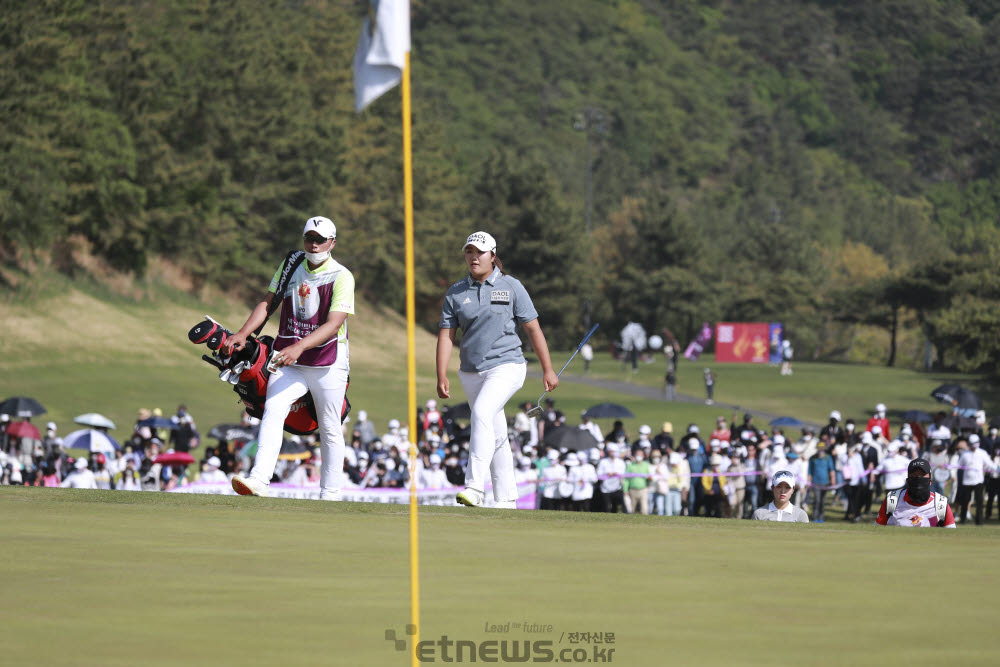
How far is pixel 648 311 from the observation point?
103062mm

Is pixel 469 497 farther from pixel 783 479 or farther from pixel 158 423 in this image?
pixel 158 423

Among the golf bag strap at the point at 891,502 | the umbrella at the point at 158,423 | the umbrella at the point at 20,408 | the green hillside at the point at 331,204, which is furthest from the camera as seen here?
the green hillside at the point at 331,204

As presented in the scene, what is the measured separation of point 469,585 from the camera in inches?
245

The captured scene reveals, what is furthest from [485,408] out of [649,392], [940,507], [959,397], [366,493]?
[649,392]

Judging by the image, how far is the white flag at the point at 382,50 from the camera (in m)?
6.27

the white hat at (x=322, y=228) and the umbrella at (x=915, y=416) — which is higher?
the white hat at (x=322, y=228)

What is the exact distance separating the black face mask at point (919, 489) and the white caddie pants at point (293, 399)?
13.2ft

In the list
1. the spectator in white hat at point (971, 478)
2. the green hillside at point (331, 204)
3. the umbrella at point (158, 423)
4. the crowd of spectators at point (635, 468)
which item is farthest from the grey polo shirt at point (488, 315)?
the green hillside at point (331, 204)

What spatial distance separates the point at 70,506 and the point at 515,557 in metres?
3.26

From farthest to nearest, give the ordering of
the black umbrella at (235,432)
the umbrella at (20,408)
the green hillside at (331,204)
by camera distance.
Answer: the green hillside at (331,204) < the umbrella at (20,408) < the black umbrella at (235,432)

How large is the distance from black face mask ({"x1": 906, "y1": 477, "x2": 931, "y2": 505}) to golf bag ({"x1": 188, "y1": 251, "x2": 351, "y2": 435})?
396cm

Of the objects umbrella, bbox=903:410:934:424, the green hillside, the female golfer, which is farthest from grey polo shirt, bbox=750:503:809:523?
the green hillside

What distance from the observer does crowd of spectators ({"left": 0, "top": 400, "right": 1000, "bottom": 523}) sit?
893 inches

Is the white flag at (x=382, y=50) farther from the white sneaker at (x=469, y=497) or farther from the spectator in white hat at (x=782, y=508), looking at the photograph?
the spectator in white hat at (x=782, y=508)
